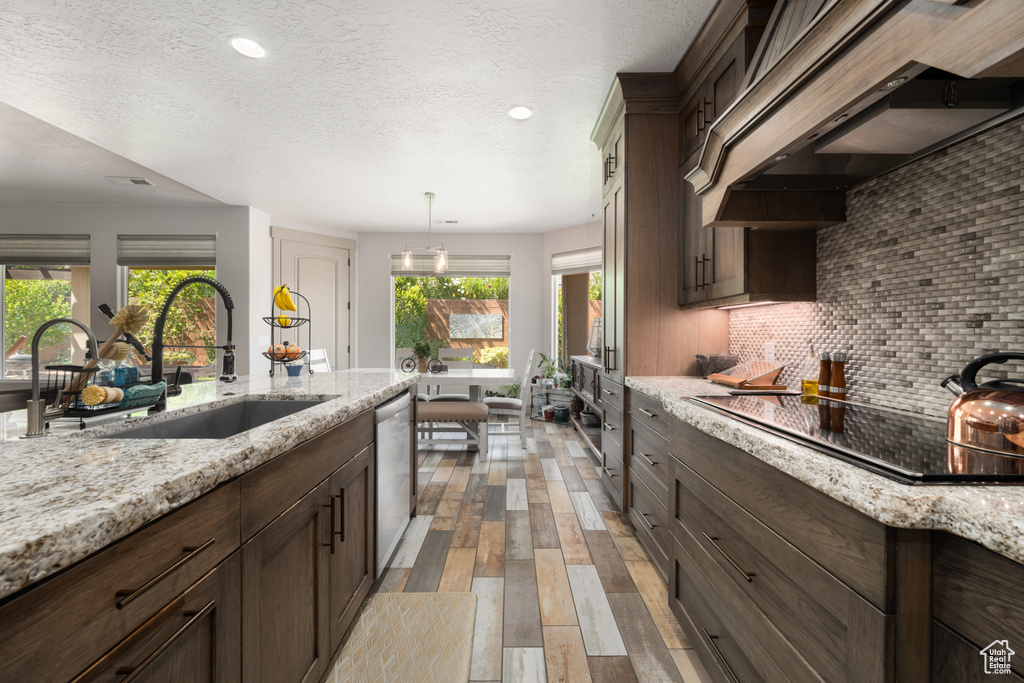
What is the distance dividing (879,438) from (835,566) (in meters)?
0.35

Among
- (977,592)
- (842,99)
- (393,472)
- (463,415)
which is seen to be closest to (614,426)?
(393,472)

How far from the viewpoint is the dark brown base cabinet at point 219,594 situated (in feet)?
1.78

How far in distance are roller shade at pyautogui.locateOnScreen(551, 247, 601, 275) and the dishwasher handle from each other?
3813mm

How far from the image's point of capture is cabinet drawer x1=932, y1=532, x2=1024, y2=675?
0.58 meters

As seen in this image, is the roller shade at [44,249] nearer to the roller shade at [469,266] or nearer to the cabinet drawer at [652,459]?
the roller shade at [469,266]

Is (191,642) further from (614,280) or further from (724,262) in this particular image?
(614,280)

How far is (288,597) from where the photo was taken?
1141 millimetres

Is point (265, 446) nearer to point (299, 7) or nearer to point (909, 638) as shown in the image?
point (909, 638)

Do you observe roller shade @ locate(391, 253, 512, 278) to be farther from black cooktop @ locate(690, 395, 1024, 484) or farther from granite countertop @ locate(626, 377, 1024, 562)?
granite countertop @ locate(626, 377, 1024, 562)

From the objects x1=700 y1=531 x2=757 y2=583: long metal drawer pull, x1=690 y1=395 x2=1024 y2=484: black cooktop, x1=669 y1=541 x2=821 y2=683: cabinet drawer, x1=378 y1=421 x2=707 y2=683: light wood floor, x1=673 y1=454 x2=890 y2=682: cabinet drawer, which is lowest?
x1=378 y1=421 x2=707 y2=683: light wood floor

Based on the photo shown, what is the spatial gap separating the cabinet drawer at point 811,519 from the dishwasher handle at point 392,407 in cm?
129

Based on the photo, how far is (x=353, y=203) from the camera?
Result: 502cm

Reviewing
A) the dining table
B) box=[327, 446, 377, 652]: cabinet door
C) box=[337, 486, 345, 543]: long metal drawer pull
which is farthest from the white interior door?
box=[337, 486, 345, 543]: long metal drawer pull

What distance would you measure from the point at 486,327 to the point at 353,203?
8.00ft
